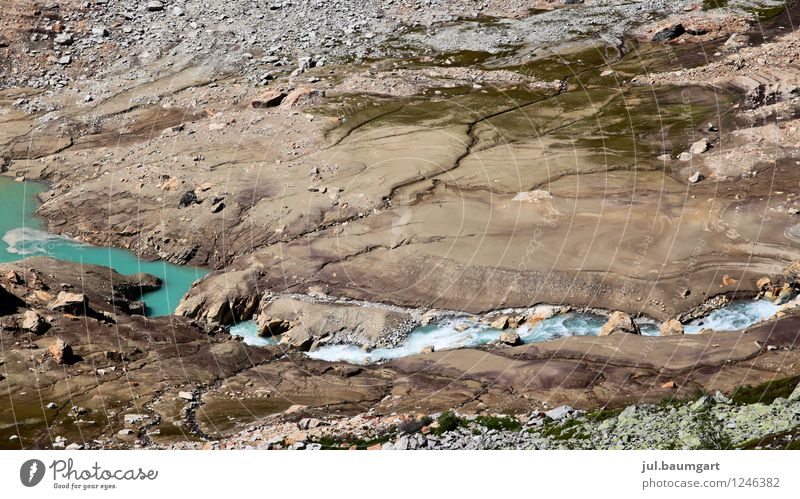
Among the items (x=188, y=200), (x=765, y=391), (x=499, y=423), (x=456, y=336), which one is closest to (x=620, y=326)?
(x=456, y=336)

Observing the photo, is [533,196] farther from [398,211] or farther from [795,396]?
[795,396]

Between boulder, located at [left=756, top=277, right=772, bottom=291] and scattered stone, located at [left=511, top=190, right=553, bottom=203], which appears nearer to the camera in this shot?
boulder, located at [left=756, top=277, right=772, bottom=291]

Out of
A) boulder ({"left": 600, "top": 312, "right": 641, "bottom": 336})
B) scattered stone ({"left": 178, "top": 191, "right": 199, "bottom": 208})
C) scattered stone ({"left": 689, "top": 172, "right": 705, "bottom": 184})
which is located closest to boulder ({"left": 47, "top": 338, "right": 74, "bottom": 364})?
scattered stone ({"left": 178, "top": 191, "right": 199, "bottom": 208})

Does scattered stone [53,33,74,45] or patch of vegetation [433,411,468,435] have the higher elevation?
scattered stone [53,33,74,45]

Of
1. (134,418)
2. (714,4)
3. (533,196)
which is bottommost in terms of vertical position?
(533,196)

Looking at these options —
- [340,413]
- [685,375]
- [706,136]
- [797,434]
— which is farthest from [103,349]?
[706,136]

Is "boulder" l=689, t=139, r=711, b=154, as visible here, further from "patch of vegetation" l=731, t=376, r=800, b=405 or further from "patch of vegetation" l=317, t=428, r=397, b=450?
"patch of vegetation" l=317, t=428, r=397, b=450

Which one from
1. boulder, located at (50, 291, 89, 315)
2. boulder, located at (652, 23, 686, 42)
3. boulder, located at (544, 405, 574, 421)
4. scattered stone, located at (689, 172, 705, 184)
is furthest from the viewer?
boulder, located at (652, 23, 686, 42)

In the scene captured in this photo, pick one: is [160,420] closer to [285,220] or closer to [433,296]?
[433,296]
